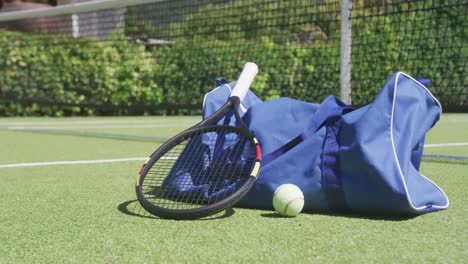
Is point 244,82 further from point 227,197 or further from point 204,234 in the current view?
point 204,234

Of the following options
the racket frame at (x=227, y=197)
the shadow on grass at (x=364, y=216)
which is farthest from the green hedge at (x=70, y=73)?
the shadow on grass at (x=364, y=216)

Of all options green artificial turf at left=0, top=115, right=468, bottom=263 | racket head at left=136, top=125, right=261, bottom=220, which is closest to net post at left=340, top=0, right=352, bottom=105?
green artificial turf at left=0, top=115, right=468, bottom=263

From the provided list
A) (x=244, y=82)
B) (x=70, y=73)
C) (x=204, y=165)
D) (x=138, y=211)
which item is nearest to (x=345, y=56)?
(x=244, y=82)

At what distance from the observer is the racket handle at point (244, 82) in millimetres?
2533

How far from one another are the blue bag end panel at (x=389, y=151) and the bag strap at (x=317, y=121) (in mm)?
67

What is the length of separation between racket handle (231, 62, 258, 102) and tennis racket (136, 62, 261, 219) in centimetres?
3

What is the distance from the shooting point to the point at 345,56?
417cm

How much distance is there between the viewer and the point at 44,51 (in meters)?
9.60

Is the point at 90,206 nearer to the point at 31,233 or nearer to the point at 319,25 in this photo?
the point at 31,233

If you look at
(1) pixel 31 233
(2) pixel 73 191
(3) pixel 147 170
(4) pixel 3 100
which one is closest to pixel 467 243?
(3) pixel 147 170

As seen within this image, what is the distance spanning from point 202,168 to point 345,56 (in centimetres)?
217

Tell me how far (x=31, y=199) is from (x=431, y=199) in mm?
1496

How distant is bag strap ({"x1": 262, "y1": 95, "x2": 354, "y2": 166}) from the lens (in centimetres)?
207

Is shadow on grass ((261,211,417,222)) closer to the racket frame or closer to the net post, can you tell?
the racket frame
